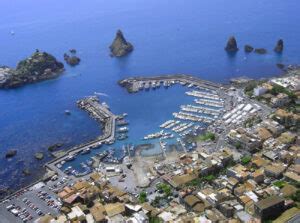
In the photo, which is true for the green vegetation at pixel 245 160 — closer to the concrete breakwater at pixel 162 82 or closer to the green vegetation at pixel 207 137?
the green vegetation at pixel 207 137

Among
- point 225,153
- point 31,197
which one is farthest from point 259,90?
point 31,197

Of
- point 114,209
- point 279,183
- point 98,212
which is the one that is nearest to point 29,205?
point 98,212

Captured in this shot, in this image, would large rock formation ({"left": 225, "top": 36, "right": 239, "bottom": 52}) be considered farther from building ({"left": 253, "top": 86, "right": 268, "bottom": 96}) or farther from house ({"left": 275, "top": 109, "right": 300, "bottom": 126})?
Result: house ({"left": 275, "top": 109, "right": 300, "bottom": 126})

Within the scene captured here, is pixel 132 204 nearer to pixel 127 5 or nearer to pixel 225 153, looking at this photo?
pixel 225 153

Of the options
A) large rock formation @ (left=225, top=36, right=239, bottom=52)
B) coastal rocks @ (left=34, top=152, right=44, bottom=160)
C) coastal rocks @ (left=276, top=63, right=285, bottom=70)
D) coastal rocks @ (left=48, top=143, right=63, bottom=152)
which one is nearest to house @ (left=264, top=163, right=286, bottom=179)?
coastal rocks @ (left=48, top=143, right=63, bottom=152)

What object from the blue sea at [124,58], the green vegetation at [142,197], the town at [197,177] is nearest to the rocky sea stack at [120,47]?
the blue sea at [124,58]
